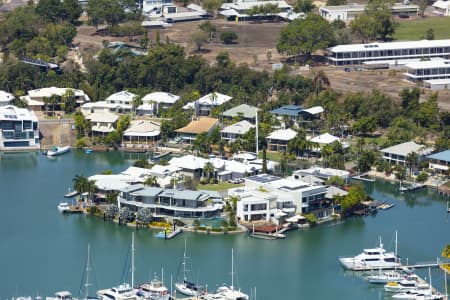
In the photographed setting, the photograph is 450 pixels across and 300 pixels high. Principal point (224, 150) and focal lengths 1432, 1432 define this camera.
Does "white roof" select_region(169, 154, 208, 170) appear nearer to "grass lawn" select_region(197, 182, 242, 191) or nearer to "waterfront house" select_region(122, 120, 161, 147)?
"grass lawn" select_region(197, 182, 242, 191)

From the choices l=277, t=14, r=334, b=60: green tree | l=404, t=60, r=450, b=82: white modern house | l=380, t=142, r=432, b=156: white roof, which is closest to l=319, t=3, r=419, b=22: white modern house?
l=277, t=14, r=334, b=60: green tree

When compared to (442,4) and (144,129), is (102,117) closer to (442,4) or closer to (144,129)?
(144,129)

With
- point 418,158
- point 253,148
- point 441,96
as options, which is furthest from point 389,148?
point 441,96

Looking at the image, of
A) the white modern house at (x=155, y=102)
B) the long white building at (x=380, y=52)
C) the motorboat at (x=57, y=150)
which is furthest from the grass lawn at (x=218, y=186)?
the long white building at (x=380, y=52)

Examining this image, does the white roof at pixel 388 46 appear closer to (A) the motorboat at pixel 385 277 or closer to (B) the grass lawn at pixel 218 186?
(B) the grass lawn at pixel 218 186

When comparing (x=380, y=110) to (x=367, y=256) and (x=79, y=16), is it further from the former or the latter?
(x=79, y=16)
